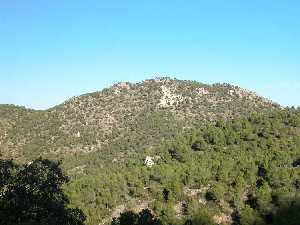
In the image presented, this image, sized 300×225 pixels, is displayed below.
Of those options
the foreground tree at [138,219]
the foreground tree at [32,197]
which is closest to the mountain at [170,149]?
the foreground tree at [138,219]

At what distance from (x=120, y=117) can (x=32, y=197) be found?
107 m

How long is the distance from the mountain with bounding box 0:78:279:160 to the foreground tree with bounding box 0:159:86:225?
8429 cm

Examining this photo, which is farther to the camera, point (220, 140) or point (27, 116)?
point (27, 116)

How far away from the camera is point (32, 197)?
25.8 metres

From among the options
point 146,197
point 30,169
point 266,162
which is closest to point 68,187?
point 146,197

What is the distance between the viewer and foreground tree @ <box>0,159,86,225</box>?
79.0 feet

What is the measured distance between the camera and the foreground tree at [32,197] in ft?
79.0

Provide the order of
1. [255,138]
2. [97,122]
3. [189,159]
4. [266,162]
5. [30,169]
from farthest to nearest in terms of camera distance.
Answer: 1. [97,122]
2. [255,138]
3. [189,159]
4. [266,162]
5. [30,169]

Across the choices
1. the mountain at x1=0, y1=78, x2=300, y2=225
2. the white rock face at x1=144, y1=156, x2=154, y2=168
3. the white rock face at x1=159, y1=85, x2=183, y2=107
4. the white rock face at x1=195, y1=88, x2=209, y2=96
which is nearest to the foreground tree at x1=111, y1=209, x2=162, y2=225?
the mountain at x1=0, y1=78, x2=300, y2=225

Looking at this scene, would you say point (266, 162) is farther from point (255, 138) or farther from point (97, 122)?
point (97, 122)

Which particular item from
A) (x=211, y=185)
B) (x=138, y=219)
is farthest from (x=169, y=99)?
(x=138, y=219)

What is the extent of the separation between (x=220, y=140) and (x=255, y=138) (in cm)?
601

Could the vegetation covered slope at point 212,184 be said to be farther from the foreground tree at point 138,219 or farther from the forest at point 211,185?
the foreground tree at point 138,219

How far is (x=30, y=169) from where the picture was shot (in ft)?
90.2
